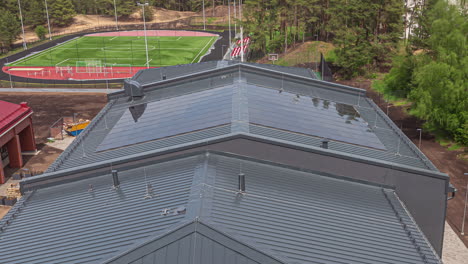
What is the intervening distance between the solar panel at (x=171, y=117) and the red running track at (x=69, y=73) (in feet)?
139

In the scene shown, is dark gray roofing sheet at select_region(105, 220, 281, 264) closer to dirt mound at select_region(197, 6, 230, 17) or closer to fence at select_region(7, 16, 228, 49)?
fence at select_region(7, 16, 228, 49)

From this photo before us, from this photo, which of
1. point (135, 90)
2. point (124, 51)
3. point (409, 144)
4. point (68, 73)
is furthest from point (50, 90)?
point (409, 144)

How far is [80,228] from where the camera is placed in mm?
15828

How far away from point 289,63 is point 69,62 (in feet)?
123

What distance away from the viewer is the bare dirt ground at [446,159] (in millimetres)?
28078

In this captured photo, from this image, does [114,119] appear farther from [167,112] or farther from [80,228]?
[80,228]

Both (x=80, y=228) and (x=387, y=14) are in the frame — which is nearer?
(x=80, y=228)

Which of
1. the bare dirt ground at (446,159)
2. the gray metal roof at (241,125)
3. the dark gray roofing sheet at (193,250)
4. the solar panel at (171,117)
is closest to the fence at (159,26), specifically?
the bare dirt ground at (446,159)

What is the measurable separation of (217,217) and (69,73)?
203ft

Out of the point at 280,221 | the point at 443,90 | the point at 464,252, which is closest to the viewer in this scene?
the point at 280,221

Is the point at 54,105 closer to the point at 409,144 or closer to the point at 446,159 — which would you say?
the point at 446,159

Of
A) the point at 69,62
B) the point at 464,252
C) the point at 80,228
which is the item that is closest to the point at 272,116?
the point at 80,228

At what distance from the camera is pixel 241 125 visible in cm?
2062

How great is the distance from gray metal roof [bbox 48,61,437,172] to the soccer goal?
37.1 m
